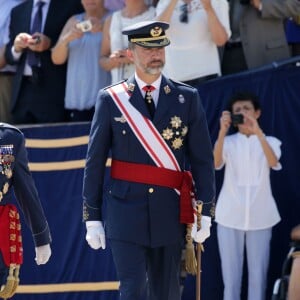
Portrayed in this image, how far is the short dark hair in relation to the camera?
7.83 metres

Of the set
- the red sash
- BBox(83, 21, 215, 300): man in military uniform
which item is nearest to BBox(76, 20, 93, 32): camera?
BBox(83, 21, 215, 300): man in military uniform

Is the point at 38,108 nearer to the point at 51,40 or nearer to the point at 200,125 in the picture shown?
the point at 51,40

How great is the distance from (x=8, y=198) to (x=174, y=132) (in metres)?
1.05

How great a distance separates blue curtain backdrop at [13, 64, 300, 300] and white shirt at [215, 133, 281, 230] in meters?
0.23

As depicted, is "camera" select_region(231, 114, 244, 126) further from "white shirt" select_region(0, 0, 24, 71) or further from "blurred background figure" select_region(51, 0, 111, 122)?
"white shirt" select_region(0, 0, 24, 71)

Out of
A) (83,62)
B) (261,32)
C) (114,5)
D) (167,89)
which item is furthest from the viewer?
(114,5)

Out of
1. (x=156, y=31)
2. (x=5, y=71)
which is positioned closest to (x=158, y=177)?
(x=156, y=31)

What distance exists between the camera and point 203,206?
5859mm

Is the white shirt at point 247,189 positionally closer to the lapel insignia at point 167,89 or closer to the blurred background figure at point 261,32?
the blurred background figure at point 261,32

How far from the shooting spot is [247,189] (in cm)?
777

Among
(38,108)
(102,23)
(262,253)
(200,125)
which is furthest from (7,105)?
(200,125)

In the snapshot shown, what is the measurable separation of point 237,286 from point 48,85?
2457mm

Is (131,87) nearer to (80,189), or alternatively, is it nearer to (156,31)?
(156,31)

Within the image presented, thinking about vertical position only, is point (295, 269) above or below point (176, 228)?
below
